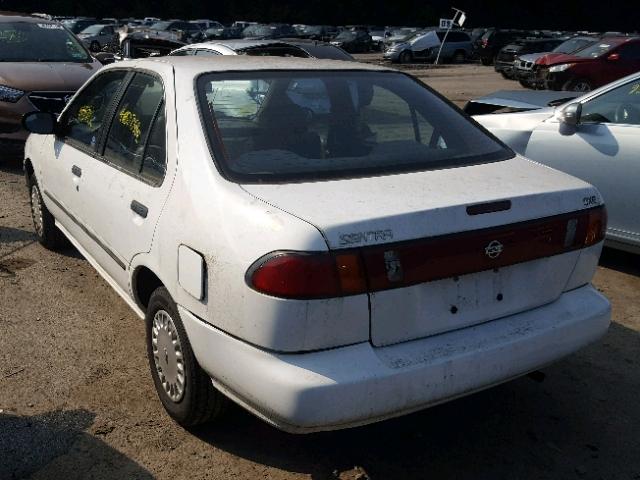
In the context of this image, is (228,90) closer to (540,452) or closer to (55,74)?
(540,452)

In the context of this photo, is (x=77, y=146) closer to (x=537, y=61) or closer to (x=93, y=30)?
(x=537, y=61)

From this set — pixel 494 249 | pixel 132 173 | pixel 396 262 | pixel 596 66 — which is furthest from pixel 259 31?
pixel 396 262

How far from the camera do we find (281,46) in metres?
9.23

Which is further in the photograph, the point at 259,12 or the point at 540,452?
the point at 259,12

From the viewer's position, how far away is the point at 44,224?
5.27 m

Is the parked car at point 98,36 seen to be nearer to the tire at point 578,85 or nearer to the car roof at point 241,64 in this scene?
the tire at point 578,85

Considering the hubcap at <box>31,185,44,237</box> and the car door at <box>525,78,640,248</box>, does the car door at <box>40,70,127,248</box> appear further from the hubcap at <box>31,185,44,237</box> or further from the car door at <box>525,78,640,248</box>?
the car door at <box>525,78,640,248</box>

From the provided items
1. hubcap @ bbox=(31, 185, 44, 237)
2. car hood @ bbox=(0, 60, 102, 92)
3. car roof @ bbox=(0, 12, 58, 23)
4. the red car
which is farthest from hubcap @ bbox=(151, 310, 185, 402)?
the red car

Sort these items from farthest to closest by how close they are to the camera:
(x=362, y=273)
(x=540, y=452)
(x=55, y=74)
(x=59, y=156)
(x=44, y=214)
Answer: (x=55, y=74), (x=44, y=214), (x=59, y=156), (x=540, y=452), (x=362, y=273)

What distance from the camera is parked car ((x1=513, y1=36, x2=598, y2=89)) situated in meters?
17.8

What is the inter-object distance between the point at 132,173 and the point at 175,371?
951 millimetres

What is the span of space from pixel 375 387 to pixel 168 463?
1.03 metres

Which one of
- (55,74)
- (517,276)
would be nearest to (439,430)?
(517,276)

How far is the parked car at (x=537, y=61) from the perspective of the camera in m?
17.8
